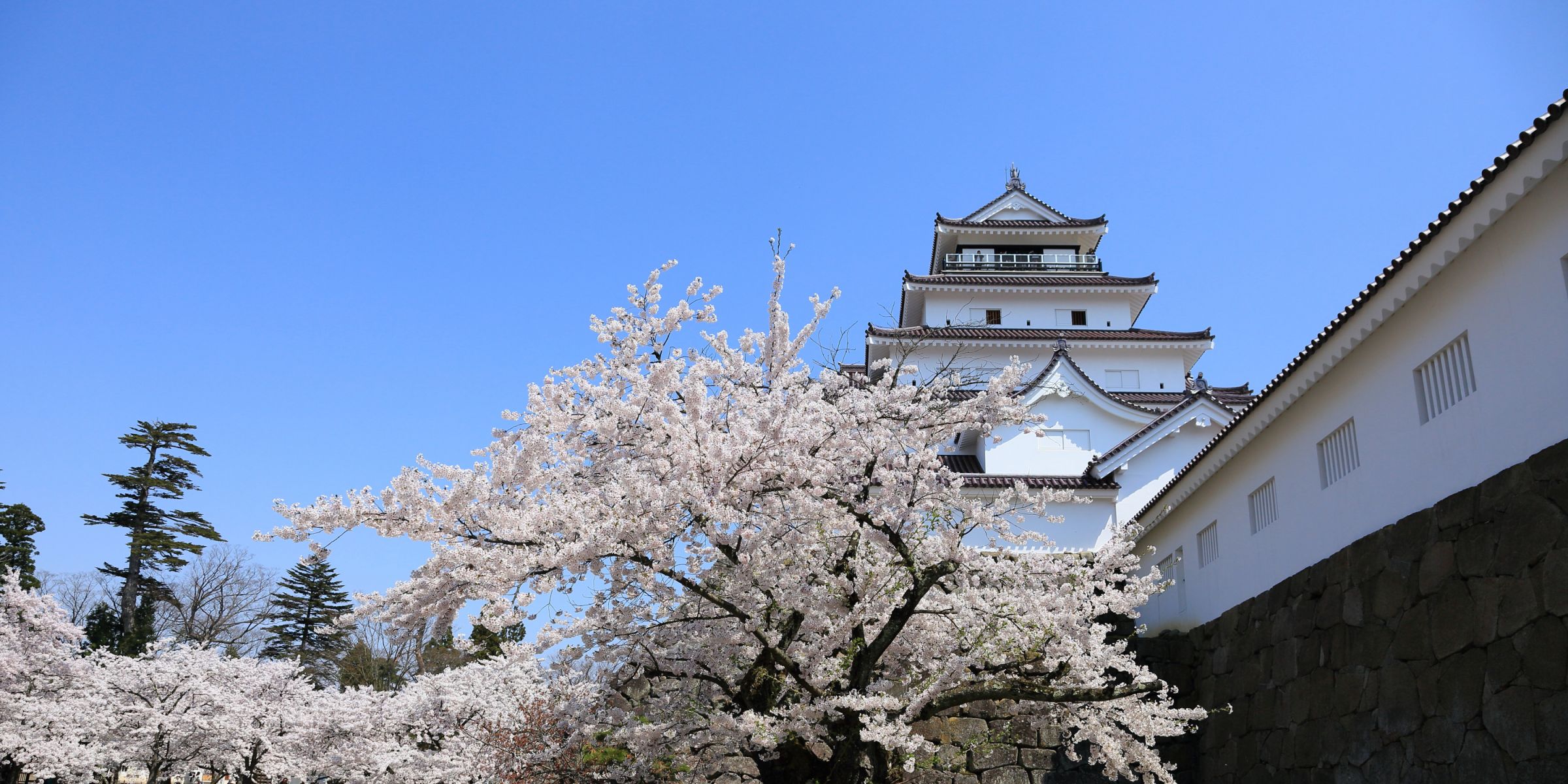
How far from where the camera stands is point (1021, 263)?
2352 centimetres

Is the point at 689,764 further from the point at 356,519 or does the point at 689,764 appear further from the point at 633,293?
the point at 633,293

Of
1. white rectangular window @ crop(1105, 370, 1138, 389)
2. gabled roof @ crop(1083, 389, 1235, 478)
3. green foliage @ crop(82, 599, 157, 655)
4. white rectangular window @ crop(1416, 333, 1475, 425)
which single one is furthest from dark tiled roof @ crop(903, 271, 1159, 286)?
green foliage @ crop(82, 599, 157, 655)

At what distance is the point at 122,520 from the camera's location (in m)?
33.4

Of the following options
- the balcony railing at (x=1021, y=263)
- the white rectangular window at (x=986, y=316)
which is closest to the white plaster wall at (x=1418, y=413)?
the white rectangular window at (x=986, y=316)

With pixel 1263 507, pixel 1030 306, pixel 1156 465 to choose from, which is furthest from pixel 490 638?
pixel 1263 507

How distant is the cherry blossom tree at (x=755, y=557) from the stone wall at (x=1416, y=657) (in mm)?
1267

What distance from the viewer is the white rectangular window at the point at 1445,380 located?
657 centimetres

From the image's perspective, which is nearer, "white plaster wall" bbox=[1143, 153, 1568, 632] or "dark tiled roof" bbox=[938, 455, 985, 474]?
"white plaster wall" bbox=[1143, 153, 1568, 632]

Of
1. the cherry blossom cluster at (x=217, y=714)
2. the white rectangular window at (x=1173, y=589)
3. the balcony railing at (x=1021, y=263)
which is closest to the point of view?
the white rectangular window at (x=1173, y=589)

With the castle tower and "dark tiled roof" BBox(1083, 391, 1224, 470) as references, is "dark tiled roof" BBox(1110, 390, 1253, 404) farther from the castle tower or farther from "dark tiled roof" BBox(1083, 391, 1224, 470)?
"dark tiled roof" BBox(1083, 391, 1224, 470)

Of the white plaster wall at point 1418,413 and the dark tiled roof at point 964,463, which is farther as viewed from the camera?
the dark tiled roof at point 964,463

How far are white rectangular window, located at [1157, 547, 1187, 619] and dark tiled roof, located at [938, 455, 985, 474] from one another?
4046mm

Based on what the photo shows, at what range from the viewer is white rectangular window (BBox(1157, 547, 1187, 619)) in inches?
469

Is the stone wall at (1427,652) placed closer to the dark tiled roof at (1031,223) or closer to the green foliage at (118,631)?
the dark tiled roof at (1031,223)
